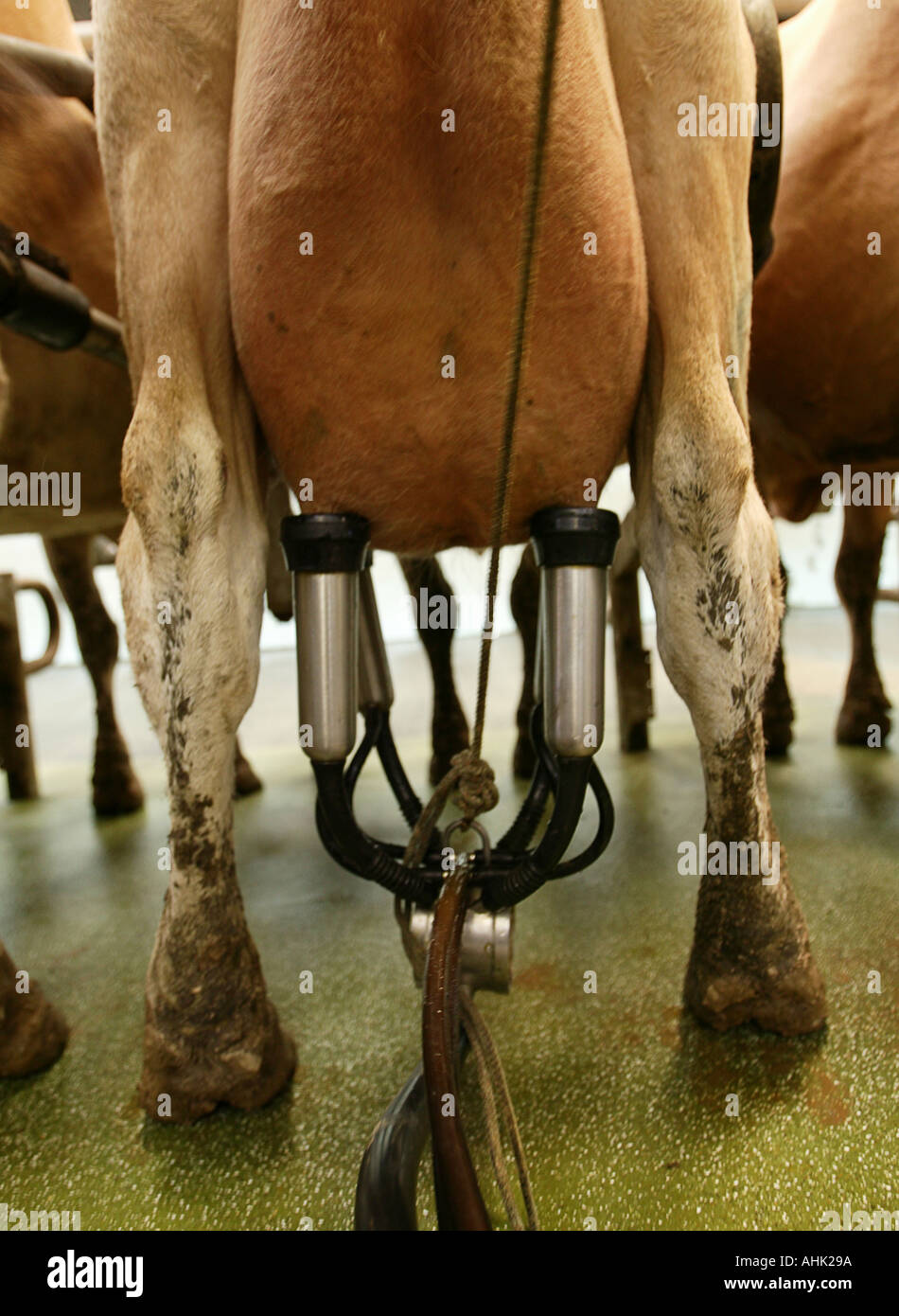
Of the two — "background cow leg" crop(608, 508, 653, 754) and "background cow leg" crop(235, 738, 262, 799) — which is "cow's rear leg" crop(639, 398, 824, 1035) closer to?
"background cow leg" crop(608, 508, 653, 754)

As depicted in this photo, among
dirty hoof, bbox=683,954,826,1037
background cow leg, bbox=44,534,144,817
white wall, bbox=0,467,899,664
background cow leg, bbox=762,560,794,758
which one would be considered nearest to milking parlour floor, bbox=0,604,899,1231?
A: dirty hoof, bbox=683,954,826,1037

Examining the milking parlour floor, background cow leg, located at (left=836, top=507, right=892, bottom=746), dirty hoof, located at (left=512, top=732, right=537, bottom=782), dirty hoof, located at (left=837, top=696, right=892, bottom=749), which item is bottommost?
the milking parlour floor

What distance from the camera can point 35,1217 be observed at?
33.2 inches

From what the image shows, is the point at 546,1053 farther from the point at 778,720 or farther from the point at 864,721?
the point at 864,721

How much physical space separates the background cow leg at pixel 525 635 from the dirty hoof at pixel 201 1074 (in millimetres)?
1236

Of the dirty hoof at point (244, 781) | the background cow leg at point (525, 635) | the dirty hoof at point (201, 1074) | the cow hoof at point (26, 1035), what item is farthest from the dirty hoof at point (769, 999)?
the dirty hoof at point (244, 781)

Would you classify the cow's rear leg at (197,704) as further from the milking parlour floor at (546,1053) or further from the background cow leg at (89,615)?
the background cow leg at (89,615)

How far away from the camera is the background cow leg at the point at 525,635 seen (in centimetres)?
220

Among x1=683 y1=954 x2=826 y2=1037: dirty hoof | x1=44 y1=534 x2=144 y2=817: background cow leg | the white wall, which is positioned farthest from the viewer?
the white wall

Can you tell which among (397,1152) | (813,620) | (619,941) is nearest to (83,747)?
(619,941)

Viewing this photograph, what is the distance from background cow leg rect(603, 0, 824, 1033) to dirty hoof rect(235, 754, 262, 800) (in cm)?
156

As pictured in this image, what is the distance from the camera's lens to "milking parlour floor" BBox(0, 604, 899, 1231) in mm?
838

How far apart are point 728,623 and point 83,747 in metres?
3.01

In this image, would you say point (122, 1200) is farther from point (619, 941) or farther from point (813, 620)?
point (813, 620)
